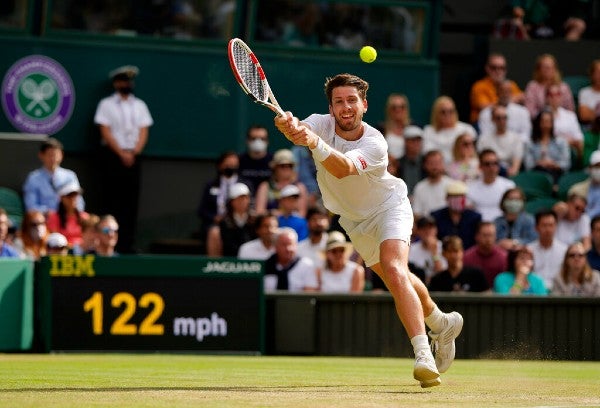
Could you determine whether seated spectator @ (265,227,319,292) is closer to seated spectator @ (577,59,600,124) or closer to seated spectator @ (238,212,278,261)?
seated spectator @ (238,212,278,261)

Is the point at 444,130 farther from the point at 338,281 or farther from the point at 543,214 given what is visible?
the point at 338,281

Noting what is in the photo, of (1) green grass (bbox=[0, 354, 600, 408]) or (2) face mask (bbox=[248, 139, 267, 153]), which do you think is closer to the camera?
→ (1) green grass (bbox=[0, 354, 600, 408])

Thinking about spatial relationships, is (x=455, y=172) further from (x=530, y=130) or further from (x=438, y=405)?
(x=438, y=405)

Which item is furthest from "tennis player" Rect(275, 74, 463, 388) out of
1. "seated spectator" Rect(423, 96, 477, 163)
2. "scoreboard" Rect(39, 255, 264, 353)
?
"seated spectator" Rect(423, 96, 477, 163)

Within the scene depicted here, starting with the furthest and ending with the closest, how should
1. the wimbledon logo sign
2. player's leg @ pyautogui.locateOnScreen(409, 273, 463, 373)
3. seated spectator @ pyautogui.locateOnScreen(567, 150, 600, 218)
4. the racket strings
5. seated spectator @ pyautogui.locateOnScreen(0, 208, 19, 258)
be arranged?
1. the wimbledon logo sign
2. seated spectator @ pyautogui.locateOnScreen(567, 150, 600, 218)
3. seated spectator @ pyautogui.locateOnScreen(0, 208, 19, 258)
4. player's leg @ pyautogui.locateOnScreen(409, 273, 463, 373)
5. the racket strings

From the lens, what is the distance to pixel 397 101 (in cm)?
1627

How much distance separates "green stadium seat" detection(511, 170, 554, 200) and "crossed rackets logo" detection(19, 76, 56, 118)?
5.76 meters

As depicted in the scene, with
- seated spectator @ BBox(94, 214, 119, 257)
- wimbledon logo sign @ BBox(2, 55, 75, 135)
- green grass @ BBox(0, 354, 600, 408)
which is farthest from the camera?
wimbledon logo sign @ BBox(2, 55, 75, 135)

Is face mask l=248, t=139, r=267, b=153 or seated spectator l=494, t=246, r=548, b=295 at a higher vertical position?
face mask l=248, t=139, r=267, b=153

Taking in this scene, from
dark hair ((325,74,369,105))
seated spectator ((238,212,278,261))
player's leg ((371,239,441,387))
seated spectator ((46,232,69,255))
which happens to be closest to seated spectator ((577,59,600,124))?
seated spectator ((238,212,278,261))

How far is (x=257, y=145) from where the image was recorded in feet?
51.9

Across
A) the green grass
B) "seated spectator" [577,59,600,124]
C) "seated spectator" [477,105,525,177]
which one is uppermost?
"seated spectator" [577,59,600,124]

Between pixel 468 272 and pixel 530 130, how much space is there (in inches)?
145

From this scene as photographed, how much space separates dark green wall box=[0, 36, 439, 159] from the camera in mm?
17188
